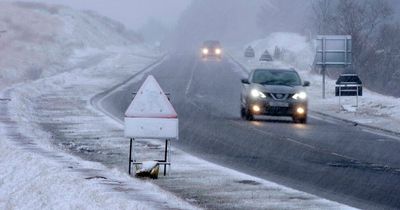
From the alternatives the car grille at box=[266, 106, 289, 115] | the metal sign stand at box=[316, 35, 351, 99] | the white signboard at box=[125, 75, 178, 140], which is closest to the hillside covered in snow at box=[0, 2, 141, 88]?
the metal sign stand at box=[316, 35, 351, 99]

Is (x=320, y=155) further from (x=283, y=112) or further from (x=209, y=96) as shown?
(x=209, y=96)

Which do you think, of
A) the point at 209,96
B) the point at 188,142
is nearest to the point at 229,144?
the point at 188,142

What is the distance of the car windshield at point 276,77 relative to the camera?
30125 millimetres

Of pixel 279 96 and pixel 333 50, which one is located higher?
pixel 333 50

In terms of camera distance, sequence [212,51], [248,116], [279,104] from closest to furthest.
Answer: [279,104], [248,116], [212,51]

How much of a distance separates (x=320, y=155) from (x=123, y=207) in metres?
9.41

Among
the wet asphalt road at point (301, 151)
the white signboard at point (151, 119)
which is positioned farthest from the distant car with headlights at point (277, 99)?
the white signboard at point (151, 119)

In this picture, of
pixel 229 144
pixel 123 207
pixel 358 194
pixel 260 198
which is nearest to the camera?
pixel 123 207

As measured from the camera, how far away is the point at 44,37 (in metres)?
100

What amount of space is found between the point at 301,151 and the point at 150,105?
21.9 feet

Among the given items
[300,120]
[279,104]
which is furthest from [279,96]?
[300,120]

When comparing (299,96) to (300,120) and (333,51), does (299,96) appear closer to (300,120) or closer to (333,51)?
(300,120)

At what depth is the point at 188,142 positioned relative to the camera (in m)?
22.5

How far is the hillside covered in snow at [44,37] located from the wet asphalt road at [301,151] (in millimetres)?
37456
